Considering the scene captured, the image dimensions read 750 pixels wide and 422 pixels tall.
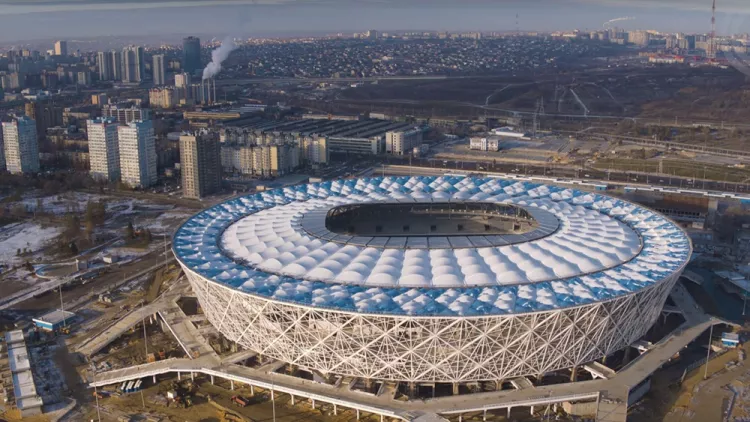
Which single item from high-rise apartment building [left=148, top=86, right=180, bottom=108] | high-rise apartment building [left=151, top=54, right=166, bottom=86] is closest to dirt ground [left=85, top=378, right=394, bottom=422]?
high-rise apartment building [left=148, top=86, right=180, bottom=108]

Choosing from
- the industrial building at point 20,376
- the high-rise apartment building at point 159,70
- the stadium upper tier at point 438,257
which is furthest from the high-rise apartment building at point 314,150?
the high-rise apartment building at point 159,70

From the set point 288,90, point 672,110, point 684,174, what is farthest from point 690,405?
point 288,90

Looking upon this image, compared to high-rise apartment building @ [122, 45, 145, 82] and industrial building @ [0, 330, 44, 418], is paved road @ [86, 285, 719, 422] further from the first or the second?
high-rise apartment building @ [122, 45, 145, 82]

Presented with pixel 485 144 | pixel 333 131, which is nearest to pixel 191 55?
pixel 333 131

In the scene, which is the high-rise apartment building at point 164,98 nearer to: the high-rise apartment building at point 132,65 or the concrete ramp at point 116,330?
the high-rise apartment building at point 132,65

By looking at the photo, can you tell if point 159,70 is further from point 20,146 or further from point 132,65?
point 20,146

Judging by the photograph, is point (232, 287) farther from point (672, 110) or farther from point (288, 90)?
point (288, 90)

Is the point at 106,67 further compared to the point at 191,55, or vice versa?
the point at 191,55
